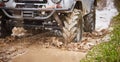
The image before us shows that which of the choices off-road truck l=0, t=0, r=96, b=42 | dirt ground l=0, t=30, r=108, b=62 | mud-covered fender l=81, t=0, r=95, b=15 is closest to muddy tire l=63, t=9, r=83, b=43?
off-road truck l=0, t=0, r=96, b=42

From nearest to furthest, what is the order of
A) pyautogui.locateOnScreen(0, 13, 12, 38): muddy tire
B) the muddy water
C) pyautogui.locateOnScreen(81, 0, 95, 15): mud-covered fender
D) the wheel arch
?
the muddy water → pyautogui.locateOnScreen(0, 13, 12, 38): muddy tire → the wheel arch → pyautogui.locateOnScreen(81, 0, 95, 15): mud-covered fender

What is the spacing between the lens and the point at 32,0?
31.7ft

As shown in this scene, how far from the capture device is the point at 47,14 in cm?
975

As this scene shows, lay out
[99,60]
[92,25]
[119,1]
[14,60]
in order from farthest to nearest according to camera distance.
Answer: [119,1], [92,25], [14,60], [99,60]

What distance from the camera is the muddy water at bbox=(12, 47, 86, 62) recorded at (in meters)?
8.73

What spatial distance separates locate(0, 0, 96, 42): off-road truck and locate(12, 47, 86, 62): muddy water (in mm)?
642

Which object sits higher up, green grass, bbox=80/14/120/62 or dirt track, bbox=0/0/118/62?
green grass, bbox=80/14/120/62

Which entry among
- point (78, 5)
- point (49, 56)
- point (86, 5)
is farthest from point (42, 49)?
point (86, 5)

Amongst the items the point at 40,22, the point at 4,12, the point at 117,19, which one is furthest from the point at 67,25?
the point at 117,19

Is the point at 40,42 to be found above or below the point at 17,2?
below

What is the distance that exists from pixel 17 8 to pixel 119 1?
10.7 meters

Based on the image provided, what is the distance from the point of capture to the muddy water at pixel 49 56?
8727 millimetres

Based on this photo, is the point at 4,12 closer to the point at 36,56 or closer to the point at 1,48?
the point at 1,48

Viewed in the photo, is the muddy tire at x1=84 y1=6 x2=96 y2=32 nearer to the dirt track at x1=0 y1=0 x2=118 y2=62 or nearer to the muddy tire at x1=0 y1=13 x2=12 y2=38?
the dirt track at x1=0 y1=0 x2=118 y2=62
